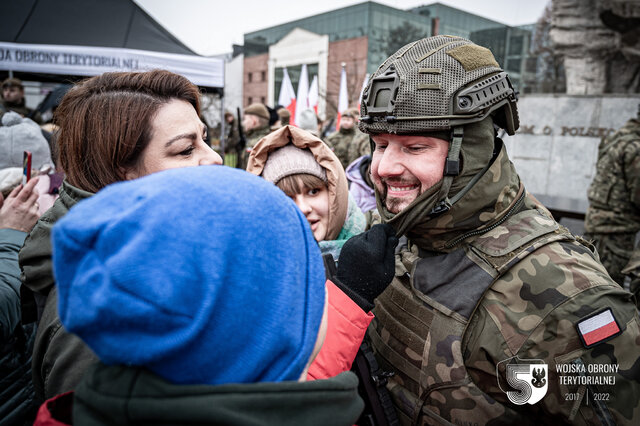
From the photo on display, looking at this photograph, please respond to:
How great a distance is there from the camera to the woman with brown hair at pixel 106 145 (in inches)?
51.8

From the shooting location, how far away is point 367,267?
4.86 ft

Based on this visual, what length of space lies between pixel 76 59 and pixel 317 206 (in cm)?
655

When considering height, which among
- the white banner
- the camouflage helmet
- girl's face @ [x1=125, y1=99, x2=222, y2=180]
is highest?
the white banner

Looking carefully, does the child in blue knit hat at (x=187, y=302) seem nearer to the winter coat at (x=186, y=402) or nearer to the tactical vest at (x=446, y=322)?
the winter coat at (x=186, y=402)

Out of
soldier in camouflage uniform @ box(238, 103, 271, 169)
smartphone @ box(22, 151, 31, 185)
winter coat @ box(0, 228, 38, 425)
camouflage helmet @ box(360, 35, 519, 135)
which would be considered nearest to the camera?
camouflage helmet @ box(360, 35, 519, 135)

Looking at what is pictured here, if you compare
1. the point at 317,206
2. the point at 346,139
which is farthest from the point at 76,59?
the point at 317,206

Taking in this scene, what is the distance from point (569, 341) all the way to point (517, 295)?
8.0 inches

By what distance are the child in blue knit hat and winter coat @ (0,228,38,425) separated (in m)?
1.40

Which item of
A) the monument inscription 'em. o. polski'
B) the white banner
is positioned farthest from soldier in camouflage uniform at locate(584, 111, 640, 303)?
the white banner

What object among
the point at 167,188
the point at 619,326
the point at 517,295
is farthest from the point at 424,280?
the point at 167,188

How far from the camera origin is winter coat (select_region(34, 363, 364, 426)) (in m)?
A: 0.66

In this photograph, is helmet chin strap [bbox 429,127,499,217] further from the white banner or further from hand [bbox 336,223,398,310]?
the white banner

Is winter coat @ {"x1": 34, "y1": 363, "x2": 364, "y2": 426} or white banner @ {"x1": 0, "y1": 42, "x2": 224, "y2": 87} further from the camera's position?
white banner @ {"x1": 0, "y1": 42, "x2": 224, "y2": 87}

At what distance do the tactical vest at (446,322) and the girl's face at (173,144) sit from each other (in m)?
1.02
